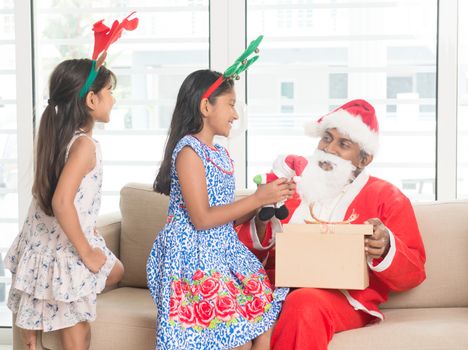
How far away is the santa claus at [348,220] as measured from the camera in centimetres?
234

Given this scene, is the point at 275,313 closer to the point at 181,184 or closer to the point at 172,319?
the point at 172,319

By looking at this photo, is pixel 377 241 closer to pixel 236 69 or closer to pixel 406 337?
pixel 406 337

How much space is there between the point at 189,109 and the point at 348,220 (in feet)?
1.94

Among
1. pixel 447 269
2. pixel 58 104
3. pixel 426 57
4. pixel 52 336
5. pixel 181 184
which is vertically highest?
pixel 426 57

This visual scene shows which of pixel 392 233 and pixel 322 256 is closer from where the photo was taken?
pixel 322 256

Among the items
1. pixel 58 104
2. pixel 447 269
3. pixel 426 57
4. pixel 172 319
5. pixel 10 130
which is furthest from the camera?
pixel 10 130

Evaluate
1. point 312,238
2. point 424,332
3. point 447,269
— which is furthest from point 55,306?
point 447,269

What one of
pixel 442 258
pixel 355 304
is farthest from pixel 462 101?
pixel 355 304

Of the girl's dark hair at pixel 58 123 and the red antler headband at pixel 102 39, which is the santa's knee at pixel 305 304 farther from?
the red antler headband at pixel 102 39

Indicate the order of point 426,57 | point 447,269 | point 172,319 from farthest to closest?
1. point 426,57
2. point 447,269
3. point 172,319

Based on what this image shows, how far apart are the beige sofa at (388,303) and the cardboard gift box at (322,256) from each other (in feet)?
0.56

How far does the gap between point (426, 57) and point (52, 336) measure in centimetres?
176

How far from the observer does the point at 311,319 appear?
2281mm

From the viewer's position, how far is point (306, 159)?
2559 millimetres
